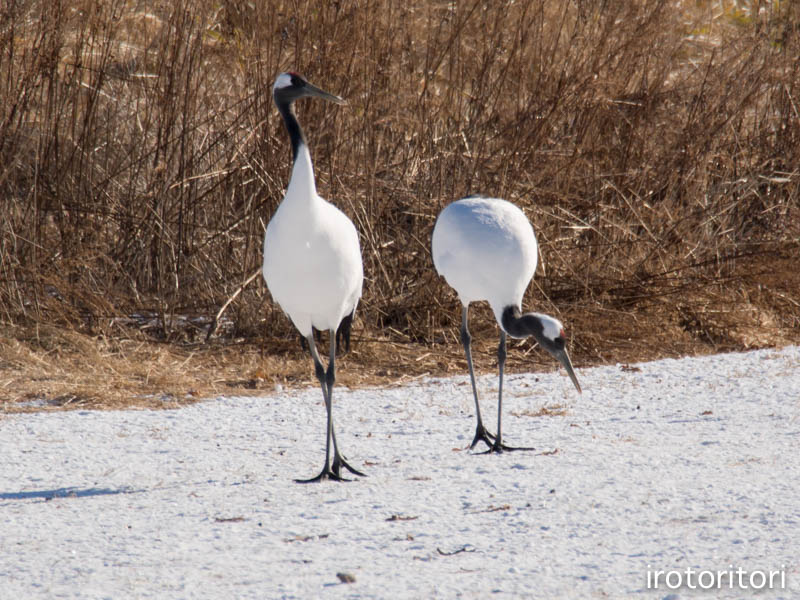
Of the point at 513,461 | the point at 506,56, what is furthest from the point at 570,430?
the point at 506,56

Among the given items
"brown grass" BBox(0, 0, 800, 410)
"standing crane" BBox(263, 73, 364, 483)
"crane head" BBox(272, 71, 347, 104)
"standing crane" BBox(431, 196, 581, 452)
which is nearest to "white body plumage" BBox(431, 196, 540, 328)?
"standing crane" BBox(431, 196, 581, 452)

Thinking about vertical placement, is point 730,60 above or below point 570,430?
→ above

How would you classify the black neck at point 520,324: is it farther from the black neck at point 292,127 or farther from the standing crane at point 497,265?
the black neck at point 292,127

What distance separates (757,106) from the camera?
30.6 feet

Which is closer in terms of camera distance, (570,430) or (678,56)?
(570,430)

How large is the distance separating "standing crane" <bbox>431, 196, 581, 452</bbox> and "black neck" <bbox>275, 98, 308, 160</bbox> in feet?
3.34

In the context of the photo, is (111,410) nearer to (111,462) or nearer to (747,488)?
(111,462)

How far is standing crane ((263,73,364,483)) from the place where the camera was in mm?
4730

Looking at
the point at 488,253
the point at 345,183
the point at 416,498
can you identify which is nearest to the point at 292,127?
the point at 488,253

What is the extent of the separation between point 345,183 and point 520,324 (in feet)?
9.07

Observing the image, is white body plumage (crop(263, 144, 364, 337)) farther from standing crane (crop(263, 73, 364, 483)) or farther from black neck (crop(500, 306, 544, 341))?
black neck (crop(500, 306, 544, 341))

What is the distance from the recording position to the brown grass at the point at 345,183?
7395mm

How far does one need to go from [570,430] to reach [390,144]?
329 centimetres

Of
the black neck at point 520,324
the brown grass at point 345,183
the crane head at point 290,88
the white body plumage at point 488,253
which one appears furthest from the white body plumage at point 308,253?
the brown grass at point 345,183
